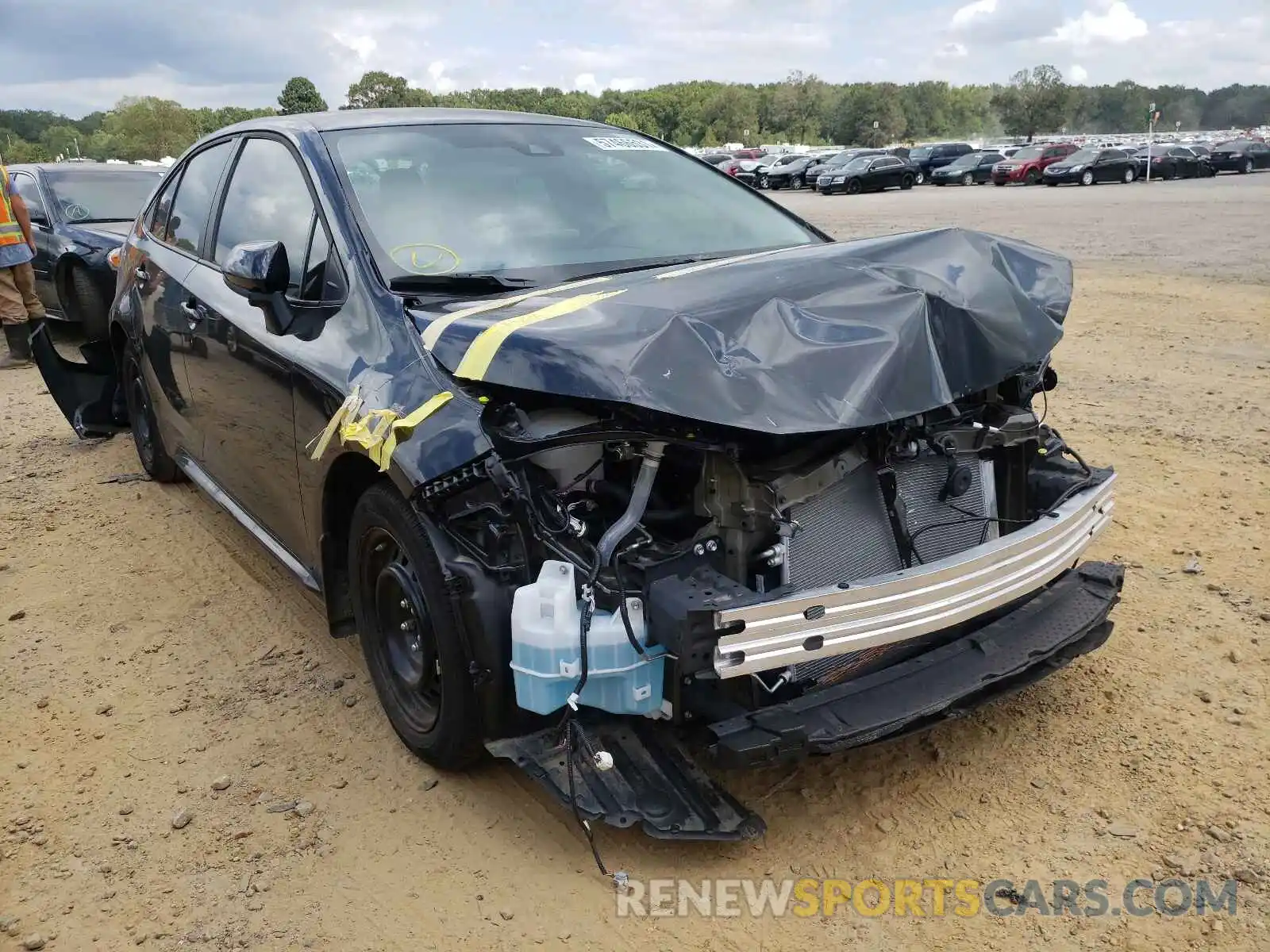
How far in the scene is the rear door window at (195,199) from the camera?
4422 mm

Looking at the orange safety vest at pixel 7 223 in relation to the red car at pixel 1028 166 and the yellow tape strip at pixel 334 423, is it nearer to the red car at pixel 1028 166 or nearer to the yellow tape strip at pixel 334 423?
the yellow tape strip at pixel 334 423

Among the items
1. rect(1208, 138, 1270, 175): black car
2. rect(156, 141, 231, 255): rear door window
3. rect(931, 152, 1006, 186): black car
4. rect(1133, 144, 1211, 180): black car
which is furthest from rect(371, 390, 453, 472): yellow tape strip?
rect(1208, 138, 1270, 175): black car

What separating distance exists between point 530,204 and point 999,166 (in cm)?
3617

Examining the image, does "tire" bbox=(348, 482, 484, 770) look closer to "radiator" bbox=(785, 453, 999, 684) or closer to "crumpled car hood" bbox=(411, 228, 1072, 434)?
"crumpled car hood" bbox=(411, 228, 1072, 434)

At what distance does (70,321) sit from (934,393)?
9332 mm

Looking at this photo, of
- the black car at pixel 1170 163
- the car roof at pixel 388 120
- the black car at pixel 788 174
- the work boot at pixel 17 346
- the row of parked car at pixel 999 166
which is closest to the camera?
the car roof at pixel 388 120

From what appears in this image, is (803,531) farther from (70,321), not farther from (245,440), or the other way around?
(70,321)

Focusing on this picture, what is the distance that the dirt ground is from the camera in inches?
98.0

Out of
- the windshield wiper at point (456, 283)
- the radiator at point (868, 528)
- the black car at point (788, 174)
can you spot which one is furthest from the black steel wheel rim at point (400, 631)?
the black car at point (788, 174)

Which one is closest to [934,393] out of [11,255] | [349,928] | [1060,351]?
[349,928]

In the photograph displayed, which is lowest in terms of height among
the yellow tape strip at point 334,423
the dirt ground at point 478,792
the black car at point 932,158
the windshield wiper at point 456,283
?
the dirt ground at point 478,792

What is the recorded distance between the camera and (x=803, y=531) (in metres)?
2.64

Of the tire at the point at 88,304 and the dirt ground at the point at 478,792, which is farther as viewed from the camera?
the tire at the point at 88,304

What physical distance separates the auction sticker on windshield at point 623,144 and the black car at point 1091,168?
34.1 metres
